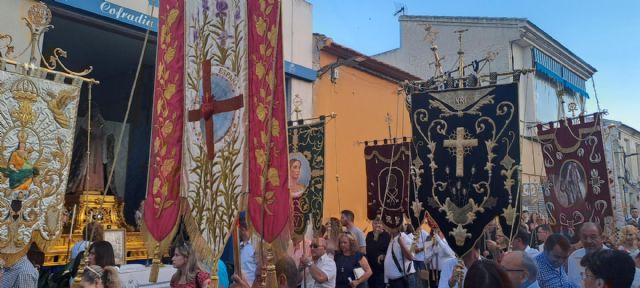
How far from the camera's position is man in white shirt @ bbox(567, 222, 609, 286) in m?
5.00

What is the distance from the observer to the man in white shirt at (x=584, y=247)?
500cm

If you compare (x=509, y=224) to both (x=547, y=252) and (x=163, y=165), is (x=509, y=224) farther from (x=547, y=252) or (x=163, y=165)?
(x=163, y=165)

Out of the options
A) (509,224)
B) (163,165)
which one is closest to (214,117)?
(163,165)

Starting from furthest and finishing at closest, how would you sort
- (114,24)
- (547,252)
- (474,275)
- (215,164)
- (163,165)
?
(114,24), (547,252), (163,165), (215,164), (474,275)

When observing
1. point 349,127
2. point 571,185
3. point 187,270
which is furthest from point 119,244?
point 349,127

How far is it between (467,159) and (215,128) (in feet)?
7.88

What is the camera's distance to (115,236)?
7.32 m

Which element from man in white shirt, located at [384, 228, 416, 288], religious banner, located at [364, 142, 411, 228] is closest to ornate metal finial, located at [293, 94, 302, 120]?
religious banner, located at [364, 142, 411, 228]

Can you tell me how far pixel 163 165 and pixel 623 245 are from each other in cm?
488

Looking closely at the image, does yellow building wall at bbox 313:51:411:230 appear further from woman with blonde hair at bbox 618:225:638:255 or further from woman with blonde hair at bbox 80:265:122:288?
woman with blonde hair at bbox 80:265:122:288

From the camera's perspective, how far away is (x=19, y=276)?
156 inches

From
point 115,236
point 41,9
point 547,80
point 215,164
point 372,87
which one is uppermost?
point 547,80

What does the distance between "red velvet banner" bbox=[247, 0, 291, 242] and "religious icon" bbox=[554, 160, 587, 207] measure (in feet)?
17.4

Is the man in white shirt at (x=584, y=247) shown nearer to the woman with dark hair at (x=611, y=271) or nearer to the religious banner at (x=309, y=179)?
the woman with dark hair at (x=611, y=271)
